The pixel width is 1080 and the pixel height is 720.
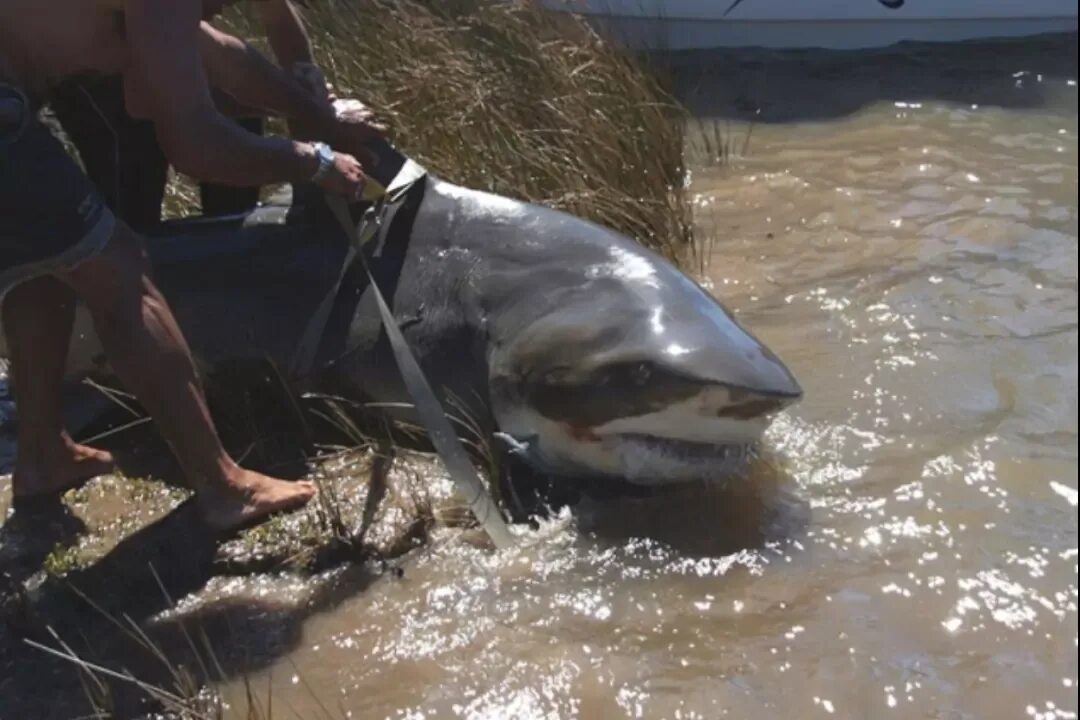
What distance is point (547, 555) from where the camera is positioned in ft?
10.8

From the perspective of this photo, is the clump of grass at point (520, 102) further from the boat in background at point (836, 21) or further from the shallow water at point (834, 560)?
the boat in background at point (836, 21)

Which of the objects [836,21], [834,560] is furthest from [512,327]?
[836,21]

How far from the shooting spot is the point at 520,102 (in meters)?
5.21

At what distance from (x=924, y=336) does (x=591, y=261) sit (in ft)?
4.25

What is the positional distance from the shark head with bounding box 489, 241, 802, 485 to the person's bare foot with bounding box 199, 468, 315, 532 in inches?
23.6

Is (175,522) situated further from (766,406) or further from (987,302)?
(987,302)

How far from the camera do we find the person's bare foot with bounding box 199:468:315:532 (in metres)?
3.42

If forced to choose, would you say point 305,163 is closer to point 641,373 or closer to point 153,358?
point 153,358

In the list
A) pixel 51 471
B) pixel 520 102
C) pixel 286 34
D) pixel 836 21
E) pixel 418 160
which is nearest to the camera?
pixel 51 471

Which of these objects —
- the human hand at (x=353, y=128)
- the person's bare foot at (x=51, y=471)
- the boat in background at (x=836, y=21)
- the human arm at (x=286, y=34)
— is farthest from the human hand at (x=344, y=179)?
the boat in background at (x=836, y=21)

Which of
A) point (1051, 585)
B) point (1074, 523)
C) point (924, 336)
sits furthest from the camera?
point (924, 336)

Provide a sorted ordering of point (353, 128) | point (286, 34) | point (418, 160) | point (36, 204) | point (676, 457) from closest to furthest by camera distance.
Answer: point (36, 204) < point (676, 457) < point (353, 128) < point (286, 34) < point (418, 160)

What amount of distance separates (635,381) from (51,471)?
1692 millimetres

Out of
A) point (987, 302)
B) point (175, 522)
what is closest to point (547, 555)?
point (175, 522)
